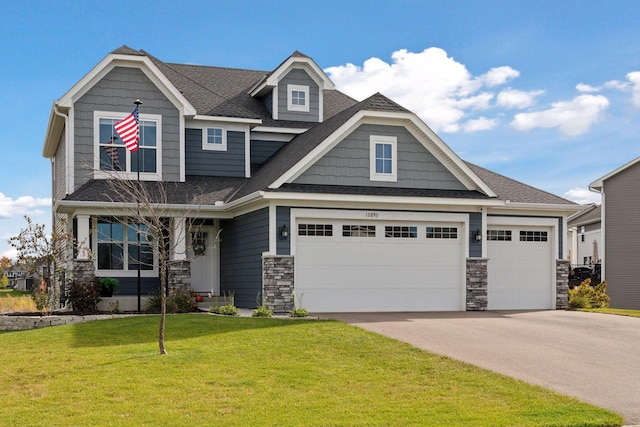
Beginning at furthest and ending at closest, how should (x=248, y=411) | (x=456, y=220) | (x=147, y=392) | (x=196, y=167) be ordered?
(x=196, y=167) < (x=456, y=220) < (x=147, y=392) < (x=248, y=411)

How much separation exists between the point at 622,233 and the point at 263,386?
24143mm

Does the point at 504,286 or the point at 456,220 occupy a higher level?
the point at 456,220

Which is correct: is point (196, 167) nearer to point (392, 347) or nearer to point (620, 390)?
point (392, 347)

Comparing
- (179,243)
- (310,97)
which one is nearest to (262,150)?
(310,97)

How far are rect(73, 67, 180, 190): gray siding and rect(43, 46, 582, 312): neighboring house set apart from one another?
3 centimetres

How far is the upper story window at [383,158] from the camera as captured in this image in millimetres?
19500

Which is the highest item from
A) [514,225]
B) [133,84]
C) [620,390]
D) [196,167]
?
[133,84]

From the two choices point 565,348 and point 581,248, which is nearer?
point 565,348

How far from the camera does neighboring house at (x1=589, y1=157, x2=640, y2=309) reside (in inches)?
1164

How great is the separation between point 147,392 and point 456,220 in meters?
12.2

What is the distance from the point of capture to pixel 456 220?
65.6 ft

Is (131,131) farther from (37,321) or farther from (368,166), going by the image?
(368,166)

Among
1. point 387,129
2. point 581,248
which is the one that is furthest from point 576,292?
point 581,248

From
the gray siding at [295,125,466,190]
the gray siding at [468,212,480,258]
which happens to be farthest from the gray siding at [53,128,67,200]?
the gray siding at [468,212,480,258]
